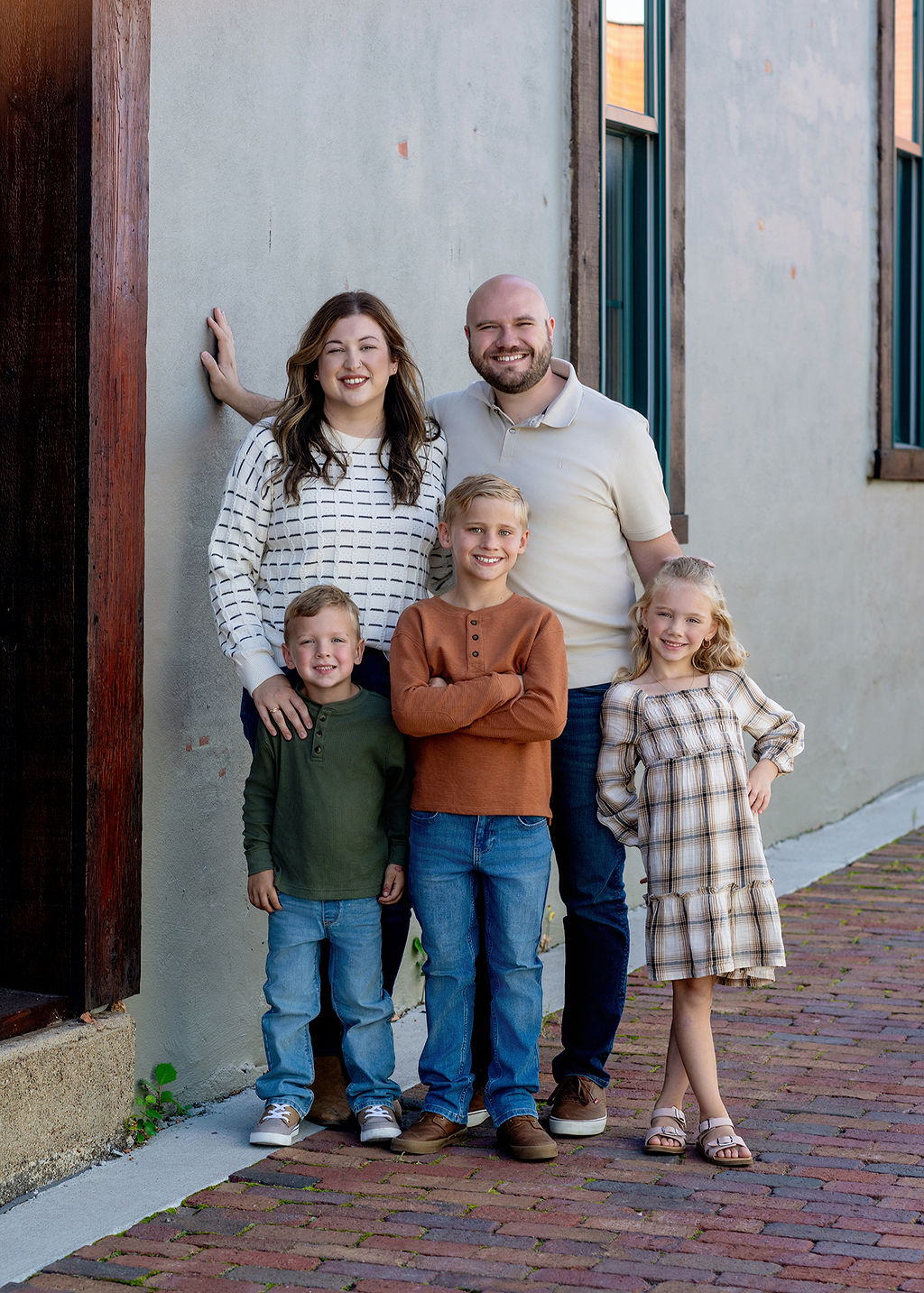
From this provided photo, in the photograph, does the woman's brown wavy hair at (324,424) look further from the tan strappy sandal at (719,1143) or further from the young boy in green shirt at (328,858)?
the tan strappy sandal at (719,1143)

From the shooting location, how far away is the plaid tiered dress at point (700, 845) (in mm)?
3795

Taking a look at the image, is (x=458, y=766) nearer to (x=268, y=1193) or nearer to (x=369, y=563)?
(x=369, y=563)

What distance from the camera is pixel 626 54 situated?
6574 mm

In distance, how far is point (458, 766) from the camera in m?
3.78

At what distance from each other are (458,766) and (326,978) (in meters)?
0.67

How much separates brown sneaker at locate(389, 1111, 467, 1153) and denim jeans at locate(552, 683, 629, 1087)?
34 centimetres

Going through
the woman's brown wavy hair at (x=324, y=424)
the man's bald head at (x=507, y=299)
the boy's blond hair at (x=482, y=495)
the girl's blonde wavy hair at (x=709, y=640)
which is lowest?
the girl's blonde wavy hair at (x=709, y=640)

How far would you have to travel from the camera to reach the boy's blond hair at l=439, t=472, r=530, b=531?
373 centimetres

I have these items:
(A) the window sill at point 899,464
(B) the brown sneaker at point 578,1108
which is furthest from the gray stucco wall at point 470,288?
(B) the brown sneaker at point 578,1108

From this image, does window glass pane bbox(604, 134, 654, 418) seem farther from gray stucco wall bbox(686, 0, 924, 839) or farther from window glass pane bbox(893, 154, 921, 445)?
window glass pane bbox(893, 154, 921, 445)

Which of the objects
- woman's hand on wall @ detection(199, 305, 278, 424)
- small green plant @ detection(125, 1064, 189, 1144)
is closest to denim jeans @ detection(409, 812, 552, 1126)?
small green plant @ detection(125, 1064, 189, 1144)

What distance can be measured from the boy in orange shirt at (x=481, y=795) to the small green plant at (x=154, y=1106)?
0.64 metres

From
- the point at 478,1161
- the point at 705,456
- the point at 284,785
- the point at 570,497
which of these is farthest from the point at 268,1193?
the point at 705,456

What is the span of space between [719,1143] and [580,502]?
1.53 m
